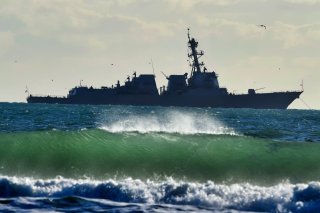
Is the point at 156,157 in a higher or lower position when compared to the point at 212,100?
lower

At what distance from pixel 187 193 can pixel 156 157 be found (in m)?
4.43

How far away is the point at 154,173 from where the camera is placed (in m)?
15.1

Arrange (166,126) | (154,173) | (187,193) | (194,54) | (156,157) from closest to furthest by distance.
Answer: (187,193) < (154,173) < (156,157) < (166,126) < (194,54)

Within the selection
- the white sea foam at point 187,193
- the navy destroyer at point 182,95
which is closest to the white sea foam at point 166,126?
the white sea foam at point 187,193

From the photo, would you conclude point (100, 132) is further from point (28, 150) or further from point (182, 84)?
point (182, 84)

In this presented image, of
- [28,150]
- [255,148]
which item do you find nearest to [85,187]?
[28,150]

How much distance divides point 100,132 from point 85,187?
7.05 m

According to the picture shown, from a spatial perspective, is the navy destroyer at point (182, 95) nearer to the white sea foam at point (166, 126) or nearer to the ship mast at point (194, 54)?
the ship mast at point (194, 54)

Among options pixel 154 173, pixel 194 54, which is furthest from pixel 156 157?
pixel 194 54

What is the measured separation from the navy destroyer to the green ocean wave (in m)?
113

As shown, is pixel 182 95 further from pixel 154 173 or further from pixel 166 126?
pixel 154 173

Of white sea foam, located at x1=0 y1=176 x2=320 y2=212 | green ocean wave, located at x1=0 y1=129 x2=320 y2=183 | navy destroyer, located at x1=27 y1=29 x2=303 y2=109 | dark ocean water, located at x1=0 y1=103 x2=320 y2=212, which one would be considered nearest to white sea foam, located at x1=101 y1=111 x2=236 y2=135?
green ocean wave, located at x1=0 y1=129 x2=320 y2=183

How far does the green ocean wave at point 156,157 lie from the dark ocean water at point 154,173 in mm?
29

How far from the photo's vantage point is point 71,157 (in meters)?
16.6
